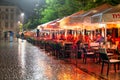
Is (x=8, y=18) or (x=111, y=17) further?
(x=8, y=18)

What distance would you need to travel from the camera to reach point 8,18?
148500mm

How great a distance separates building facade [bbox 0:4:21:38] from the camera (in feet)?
477

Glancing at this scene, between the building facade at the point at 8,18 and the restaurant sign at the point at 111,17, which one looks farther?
the building facade at the point at 8,18

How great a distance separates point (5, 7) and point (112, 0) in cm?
13138

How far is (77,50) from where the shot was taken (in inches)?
867

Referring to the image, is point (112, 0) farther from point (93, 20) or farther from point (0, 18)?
point (0, 18)

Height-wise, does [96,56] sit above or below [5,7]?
below

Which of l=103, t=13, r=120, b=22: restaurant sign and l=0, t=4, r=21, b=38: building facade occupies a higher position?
l=0, t=4, r=21, b=38: building facade

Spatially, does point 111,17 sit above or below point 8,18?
below

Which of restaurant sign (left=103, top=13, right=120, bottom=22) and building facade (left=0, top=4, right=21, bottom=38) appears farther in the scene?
building facade (left=0, top=4, right=21, bottom=38)

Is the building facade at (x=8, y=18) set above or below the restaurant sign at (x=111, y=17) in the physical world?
A: above

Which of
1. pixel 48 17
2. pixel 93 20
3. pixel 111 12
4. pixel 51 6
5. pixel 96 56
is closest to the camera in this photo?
pixel 111 12

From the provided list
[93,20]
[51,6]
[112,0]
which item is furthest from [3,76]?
[51,6]

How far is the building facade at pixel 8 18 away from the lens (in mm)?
145488
